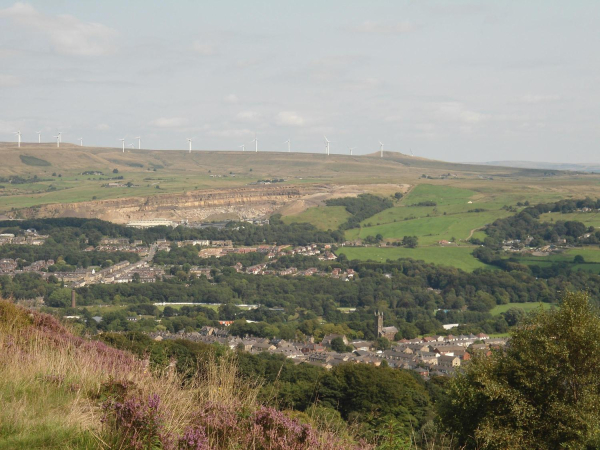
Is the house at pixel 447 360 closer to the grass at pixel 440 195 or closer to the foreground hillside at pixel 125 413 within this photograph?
the foreground hillside at pixel 125 413

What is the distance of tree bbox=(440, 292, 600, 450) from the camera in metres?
12.6

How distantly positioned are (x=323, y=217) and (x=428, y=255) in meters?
34.7

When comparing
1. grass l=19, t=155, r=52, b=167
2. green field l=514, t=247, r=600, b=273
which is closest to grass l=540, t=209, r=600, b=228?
green field l=514, t=247, r=600, b=273

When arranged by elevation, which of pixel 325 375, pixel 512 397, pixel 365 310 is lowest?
pixel 365 310

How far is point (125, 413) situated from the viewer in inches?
221

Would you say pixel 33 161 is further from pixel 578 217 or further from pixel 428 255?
pixel 578 217

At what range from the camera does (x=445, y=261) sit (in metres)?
87.6

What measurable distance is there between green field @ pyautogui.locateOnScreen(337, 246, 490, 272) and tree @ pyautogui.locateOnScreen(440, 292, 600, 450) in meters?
70.8

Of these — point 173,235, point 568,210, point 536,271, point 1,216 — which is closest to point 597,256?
point 536,271

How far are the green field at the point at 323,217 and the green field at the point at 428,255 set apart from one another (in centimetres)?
1959

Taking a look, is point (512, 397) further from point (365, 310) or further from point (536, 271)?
point (536, 271)

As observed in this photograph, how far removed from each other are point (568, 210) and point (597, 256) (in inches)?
1191

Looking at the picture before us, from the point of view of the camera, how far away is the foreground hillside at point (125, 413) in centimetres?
550

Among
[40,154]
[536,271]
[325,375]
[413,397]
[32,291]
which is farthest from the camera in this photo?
[40,154]
